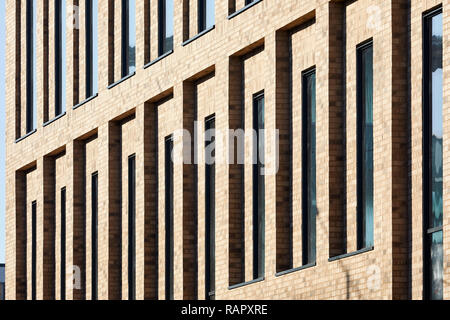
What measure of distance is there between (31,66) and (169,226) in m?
10.5

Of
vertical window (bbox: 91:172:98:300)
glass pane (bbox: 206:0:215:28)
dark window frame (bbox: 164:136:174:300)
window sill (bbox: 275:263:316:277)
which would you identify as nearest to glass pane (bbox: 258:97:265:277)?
window sill (bbox: 275:263:316:277)

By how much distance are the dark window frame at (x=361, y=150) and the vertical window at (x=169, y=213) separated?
8.37m

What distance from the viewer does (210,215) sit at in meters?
34.0

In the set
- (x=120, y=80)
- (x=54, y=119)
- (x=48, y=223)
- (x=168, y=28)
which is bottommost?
(x=48, y=223)

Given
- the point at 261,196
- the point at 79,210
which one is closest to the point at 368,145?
the point at 261,196

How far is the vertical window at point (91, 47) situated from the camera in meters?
40.2

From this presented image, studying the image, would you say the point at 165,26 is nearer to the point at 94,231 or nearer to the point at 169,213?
the point at 169,213

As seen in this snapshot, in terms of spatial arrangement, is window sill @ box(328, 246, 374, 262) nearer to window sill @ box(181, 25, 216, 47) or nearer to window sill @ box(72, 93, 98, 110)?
window sill @ box(181, 25, 216, 47)

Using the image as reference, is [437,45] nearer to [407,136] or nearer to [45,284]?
[407,136]

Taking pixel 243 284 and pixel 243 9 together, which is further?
pixel 243 9

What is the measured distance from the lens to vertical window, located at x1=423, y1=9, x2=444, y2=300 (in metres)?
25.8

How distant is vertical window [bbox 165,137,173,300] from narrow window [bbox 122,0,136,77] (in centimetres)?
280

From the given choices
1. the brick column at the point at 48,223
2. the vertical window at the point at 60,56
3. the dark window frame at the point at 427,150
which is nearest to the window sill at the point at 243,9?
the dark window frame at the point at 427,150

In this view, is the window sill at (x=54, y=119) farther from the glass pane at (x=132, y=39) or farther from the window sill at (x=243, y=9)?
the window sill at (x=243, y=9)
